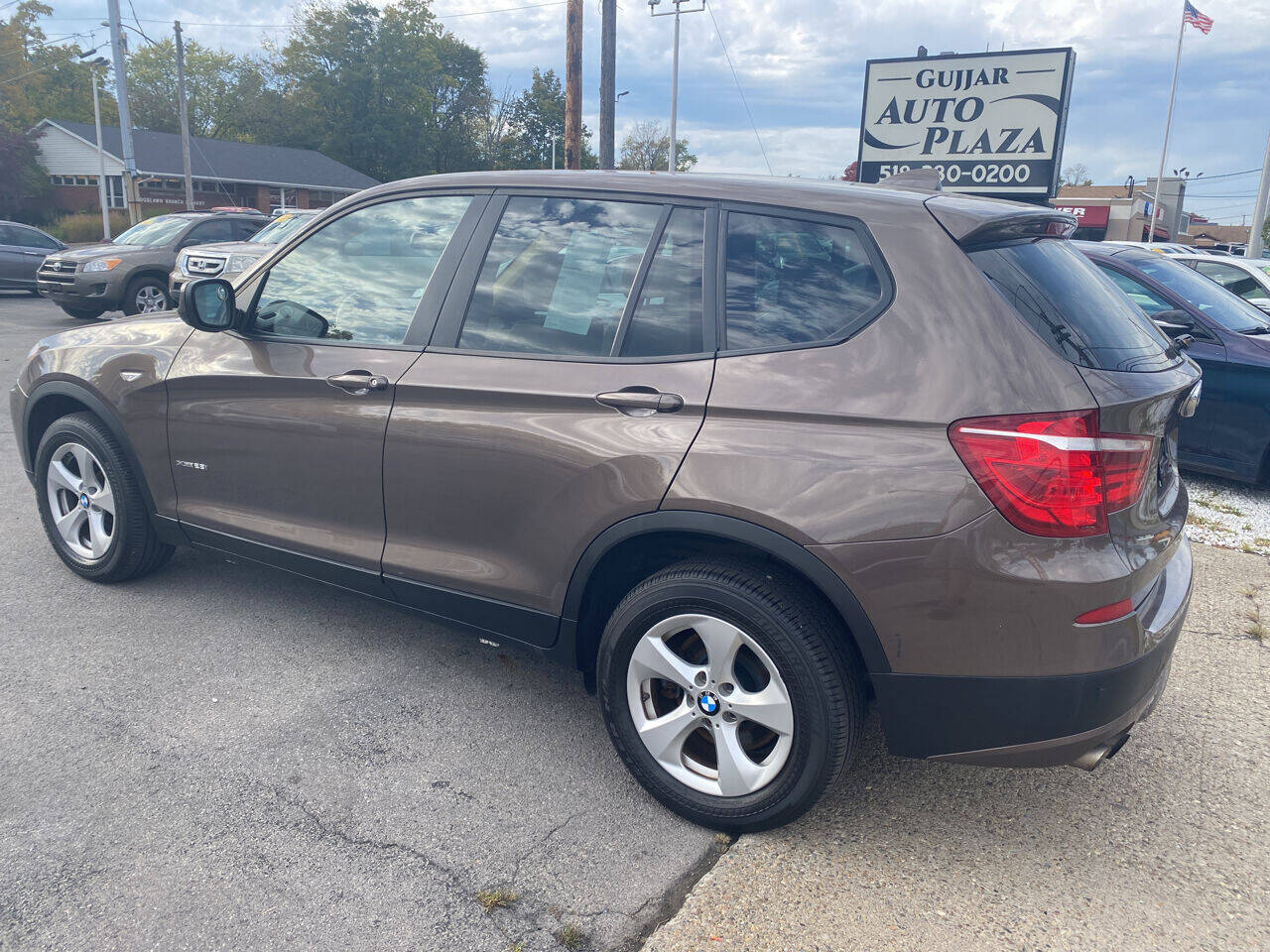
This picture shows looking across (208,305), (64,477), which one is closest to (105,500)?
(64,477)

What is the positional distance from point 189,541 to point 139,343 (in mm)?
859

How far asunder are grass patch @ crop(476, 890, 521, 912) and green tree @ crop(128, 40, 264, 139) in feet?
243

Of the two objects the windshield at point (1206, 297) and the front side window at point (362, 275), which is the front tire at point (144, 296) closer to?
the front side window at point (362, 275)

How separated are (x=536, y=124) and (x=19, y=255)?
60.3 m

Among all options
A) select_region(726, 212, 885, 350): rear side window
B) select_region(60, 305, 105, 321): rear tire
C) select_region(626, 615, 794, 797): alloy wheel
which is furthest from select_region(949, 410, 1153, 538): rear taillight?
select_region(60, 305, 105, 321): rear tire

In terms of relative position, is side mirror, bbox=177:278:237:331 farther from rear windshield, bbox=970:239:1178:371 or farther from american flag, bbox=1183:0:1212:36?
american flag, bbox=1183:0:1212:36

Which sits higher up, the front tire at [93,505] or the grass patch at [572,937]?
the front tire at [93,505]

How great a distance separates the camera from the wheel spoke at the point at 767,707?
251 centimetres

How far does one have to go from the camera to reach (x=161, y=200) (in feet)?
167

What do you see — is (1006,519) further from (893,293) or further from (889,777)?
(889,777)

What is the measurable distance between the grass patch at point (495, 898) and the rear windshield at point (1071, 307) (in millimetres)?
1956

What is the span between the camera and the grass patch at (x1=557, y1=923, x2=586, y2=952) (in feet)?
7.39

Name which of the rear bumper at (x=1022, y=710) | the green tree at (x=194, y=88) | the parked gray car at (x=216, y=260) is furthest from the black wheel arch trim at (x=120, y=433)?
the green tree at (x=194, y=88)

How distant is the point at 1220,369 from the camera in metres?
6.38
